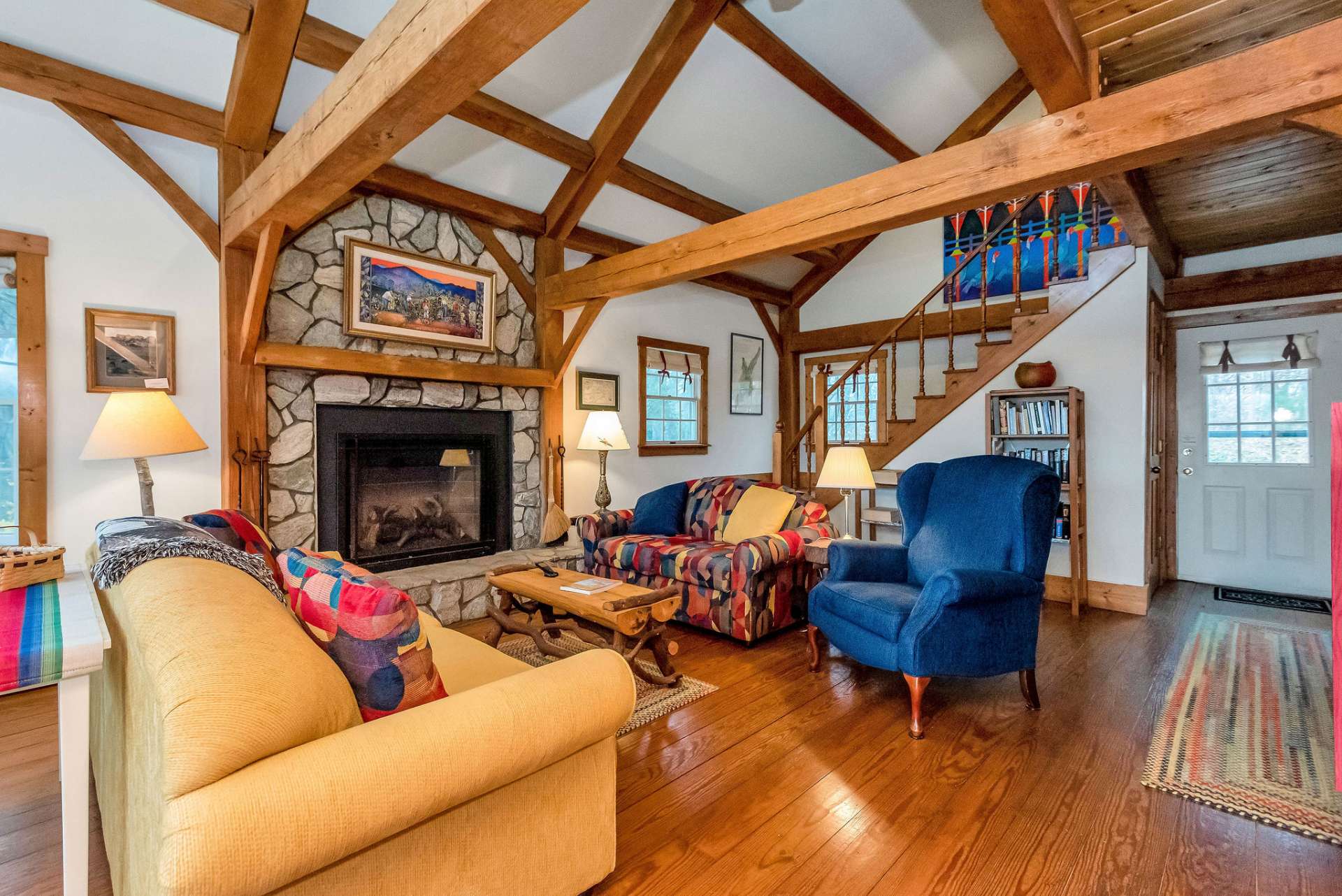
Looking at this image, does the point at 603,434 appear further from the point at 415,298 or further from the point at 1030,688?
the point at 1030,688

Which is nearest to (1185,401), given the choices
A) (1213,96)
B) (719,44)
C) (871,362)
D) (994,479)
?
(871,362)

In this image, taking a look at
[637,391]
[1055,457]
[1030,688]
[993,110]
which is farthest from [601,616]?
[993,110]

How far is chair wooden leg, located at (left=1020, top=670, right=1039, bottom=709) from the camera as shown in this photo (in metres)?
2.63

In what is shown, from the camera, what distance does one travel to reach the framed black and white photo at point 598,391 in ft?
16.6

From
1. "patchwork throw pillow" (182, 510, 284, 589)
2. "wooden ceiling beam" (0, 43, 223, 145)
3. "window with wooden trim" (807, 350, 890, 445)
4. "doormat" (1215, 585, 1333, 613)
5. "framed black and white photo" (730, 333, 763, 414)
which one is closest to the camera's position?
"patchwork throw pillow" (182, 510, 284, 589)

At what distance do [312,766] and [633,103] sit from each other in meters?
3.86

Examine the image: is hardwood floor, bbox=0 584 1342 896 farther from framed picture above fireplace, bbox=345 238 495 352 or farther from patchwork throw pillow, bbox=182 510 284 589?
framed picture above fireplace, bbox=345 238 495 352

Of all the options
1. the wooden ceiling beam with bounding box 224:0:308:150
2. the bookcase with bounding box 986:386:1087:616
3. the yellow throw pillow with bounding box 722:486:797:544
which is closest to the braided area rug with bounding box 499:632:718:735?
the yellow throw pillow with bounding box 722:486:797:544

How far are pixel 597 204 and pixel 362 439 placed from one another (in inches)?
91.6

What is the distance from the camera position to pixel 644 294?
218 inches

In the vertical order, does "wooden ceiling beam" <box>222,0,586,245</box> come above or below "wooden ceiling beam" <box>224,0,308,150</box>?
below

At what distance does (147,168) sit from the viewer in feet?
10.2

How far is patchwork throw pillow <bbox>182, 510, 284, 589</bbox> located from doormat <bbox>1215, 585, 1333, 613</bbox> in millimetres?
5644

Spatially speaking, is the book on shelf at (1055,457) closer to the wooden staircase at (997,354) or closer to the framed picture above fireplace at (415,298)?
the wooden staircase at (997,354)
